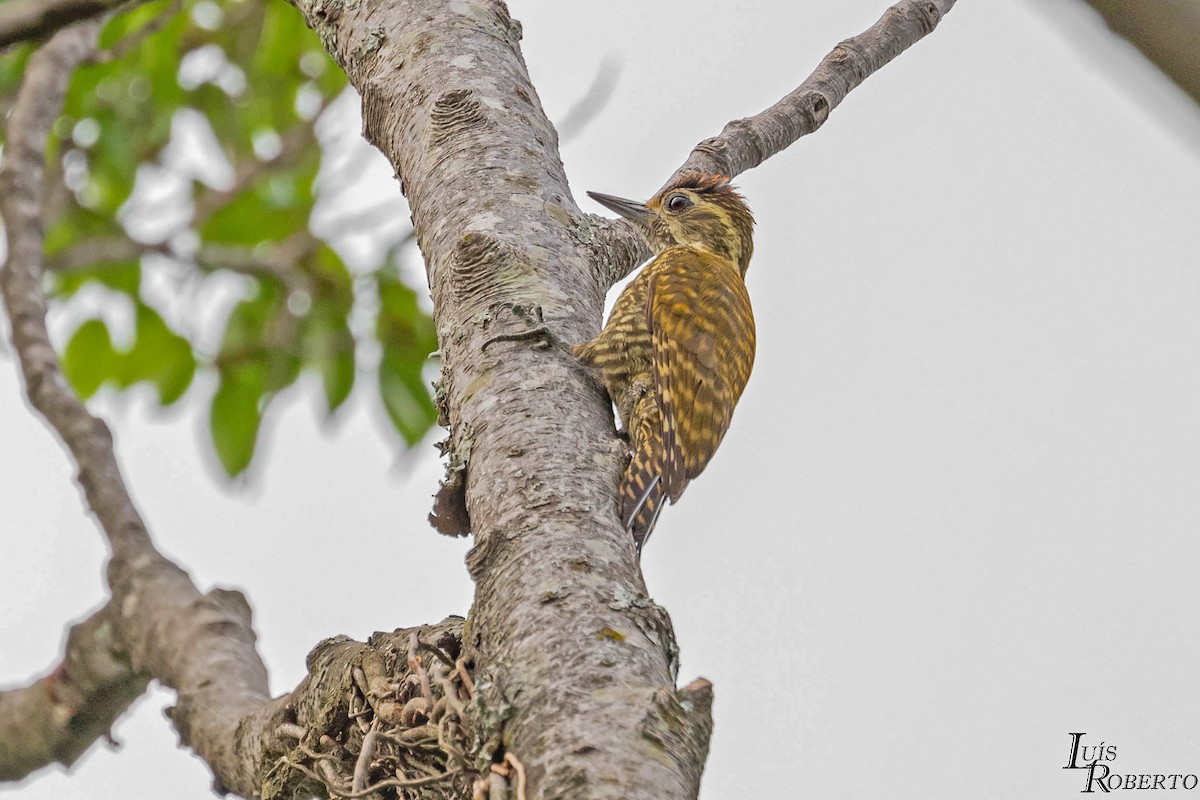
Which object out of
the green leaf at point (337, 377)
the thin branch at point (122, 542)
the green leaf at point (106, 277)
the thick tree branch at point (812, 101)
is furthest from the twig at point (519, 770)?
the green leaf at point (106, 277)

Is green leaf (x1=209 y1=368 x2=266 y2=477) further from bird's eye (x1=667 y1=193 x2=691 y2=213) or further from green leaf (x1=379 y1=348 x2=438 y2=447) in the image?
bird's eye (x1=667 y1=193 x2=691 y2=213)

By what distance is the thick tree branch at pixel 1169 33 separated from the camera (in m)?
0.49

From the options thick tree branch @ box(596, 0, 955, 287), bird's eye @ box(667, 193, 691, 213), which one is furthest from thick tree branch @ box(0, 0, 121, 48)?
bird's eye @ box(667, 193, 691, 213)

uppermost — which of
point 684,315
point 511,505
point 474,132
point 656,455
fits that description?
point 684,315

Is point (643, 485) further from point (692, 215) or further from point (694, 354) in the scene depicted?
point (692, 215)

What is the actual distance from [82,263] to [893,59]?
295cm

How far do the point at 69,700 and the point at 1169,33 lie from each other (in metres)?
3.11

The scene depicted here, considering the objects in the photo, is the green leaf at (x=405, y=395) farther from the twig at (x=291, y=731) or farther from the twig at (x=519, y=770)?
the twig at (x=519, y=770)

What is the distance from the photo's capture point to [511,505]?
1.65 m

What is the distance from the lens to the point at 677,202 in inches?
156

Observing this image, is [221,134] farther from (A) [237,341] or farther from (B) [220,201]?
(A) [237,341]

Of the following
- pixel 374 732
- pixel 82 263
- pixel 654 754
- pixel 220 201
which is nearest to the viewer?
pixel 654 754

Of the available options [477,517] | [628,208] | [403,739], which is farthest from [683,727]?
[628,208]

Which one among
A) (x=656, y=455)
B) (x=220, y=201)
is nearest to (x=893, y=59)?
(x=656, y=455)
